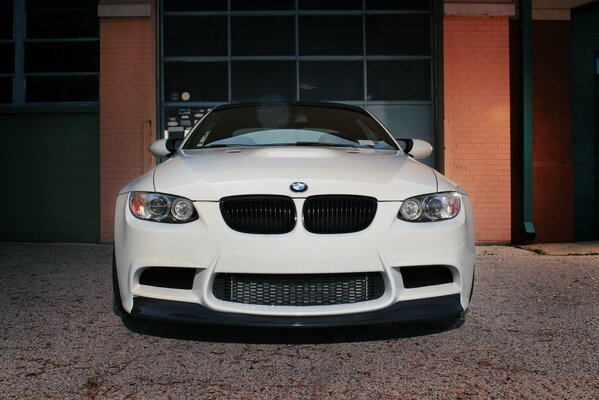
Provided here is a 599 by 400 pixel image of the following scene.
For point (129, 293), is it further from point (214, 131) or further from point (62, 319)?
point (214, 131)

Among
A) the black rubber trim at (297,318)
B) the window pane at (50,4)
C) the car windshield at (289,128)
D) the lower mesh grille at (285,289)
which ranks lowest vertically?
the black rubber trim at (297,318)

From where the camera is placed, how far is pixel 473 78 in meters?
8.34

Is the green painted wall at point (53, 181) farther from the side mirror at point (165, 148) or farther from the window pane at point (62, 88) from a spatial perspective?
the side mirror at point (165, 148)

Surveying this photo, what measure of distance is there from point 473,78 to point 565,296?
4.81 metres

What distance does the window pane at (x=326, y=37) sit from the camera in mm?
8750

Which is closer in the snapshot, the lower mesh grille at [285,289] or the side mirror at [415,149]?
the lower mesh grille at [285,289]

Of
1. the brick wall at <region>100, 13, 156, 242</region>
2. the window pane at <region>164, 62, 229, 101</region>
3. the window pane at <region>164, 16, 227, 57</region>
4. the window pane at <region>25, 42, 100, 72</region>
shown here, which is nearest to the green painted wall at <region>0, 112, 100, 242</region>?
the brick wall at <region>100, 13, 156, 242</region>

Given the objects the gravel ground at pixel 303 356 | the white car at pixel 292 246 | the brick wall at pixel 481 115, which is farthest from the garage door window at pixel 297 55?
the white car at pixel 292 246

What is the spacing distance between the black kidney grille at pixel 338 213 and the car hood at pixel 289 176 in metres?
0.04

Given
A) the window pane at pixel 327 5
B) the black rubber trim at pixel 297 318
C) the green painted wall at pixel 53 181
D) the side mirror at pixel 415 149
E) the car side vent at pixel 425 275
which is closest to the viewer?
the black rubber trim at pixel 297 318

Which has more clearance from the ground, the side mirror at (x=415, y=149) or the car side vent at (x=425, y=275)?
the side mirror at (x=415, y=149)

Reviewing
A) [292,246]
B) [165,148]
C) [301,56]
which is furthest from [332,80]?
[292,246]

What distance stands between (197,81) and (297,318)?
679cm

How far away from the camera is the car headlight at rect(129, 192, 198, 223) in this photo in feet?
9.18
